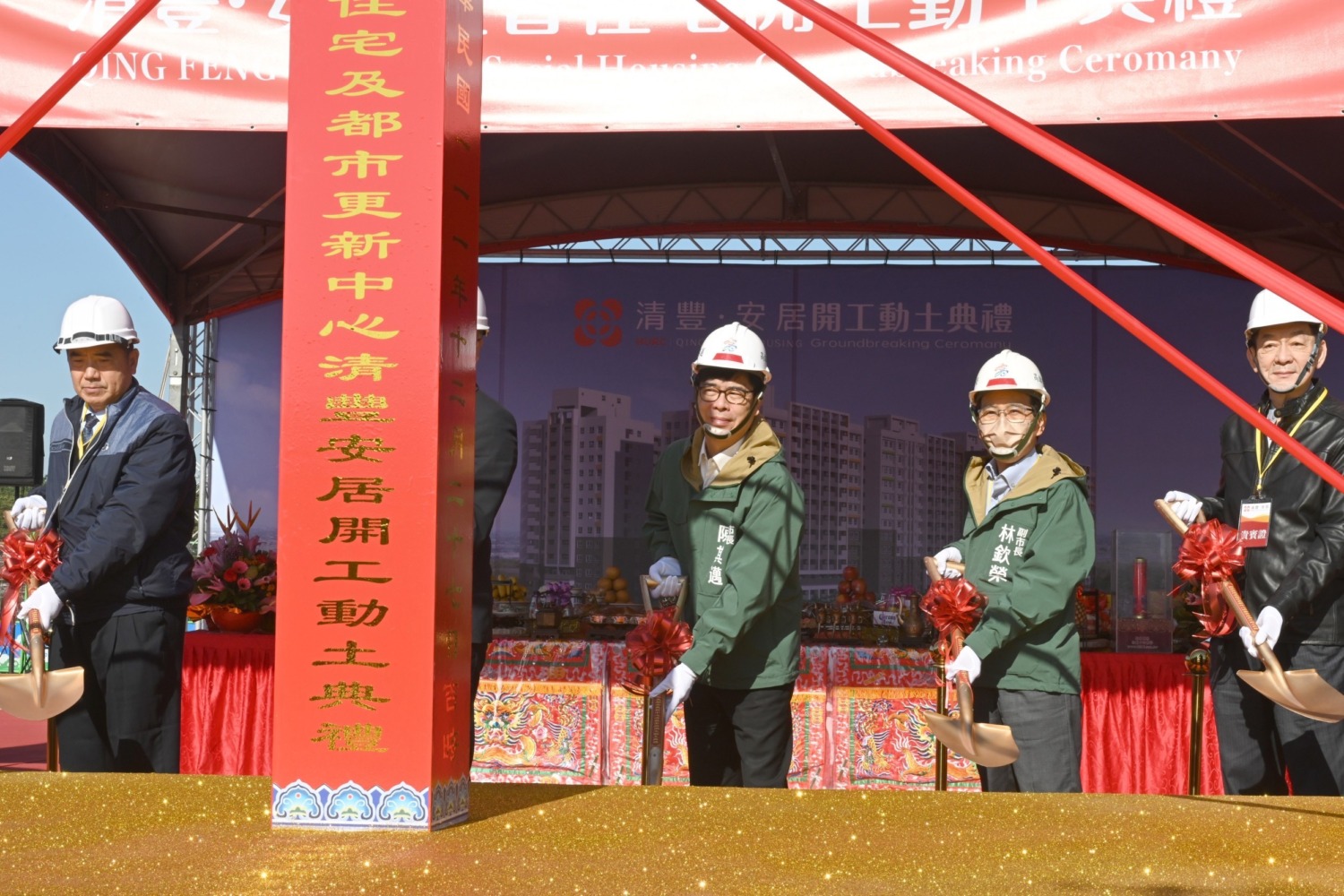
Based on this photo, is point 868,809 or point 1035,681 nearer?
point 868,809

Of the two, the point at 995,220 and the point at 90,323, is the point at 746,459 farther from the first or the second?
the point at 90,323

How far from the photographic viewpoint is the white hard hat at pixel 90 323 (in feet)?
11.7

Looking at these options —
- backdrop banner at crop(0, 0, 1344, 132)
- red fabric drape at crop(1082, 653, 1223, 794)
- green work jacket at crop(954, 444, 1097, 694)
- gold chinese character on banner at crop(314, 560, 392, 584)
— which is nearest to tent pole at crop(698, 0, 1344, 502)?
gold chinese character on banner at crop(314, 560, 392, 584)

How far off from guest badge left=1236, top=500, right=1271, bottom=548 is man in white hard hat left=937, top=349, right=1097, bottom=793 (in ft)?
1.37

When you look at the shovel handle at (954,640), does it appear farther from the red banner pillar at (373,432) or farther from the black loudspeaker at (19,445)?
the black loudspeaker at (19,445)

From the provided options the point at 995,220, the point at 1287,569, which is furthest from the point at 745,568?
the point at 995,220

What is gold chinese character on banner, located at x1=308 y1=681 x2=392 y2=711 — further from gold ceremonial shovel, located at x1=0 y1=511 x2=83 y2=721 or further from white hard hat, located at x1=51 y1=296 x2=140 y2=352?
white hard hat, located at x1=51 y1=296 x2=140 y2=352

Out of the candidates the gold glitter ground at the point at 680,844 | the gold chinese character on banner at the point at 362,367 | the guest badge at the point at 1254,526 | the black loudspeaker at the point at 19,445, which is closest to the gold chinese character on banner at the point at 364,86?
the gold chinese character on banner at the point at 362,367

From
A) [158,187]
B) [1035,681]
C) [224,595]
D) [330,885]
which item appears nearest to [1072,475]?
[1035,681]

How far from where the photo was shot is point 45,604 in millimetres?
3230

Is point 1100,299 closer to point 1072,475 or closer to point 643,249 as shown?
point 1072,475

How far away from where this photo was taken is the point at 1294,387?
331 centimetres

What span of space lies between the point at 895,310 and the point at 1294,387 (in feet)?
19.6

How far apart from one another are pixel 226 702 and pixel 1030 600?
3734 millimetres
